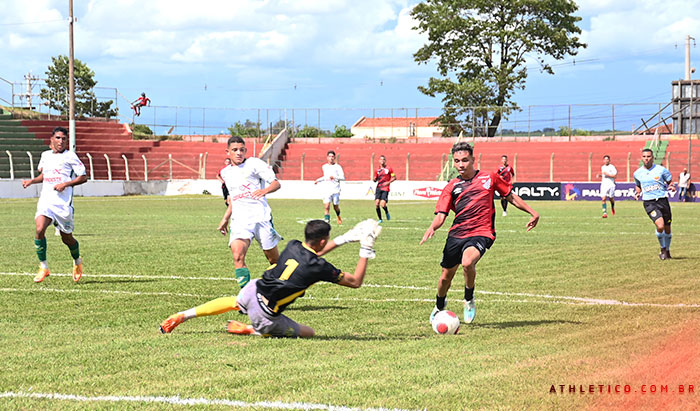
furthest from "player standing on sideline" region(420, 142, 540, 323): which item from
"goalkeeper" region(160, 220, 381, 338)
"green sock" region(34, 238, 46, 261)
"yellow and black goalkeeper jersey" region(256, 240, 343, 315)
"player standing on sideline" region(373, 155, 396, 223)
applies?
"player standing on sideline" region(373, 155, 396, 223)

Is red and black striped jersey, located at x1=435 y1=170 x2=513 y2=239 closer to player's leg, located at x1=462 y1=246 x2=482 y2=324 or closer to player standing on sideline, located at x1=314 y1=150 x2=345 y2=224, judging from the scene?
player's leg, located at x1=462 y1=246 x2=482 y2=324

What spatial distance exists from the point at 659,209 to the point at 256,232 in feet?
29.3

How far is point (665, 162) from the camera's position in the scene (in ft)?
156

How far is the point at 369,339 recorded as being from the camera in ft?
25.5

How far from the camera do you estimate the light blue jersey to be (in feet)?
52.7

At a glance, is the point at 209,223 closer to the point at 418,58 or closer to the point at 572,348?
the point at 572,348

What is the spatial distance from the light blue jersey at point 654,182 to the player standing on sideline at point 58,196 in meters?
10.3

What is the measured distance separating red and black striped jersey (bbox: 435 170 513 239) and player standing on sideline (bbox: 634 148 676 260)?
7646 mm

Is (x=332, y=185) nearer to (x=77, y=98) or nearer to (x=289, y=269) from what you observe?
(x=289, y=269)

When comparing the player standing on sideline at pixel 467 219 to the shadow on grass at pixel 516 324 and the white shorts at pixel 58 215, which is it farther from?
the white shorts at pixel 58 215

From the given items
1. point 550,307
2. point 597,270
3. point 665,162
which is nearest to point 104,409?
point 550,307

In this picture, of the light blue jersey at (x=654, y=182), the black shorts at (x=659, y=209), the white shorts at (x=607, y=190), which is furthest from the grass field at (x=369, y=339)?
the white shorts at (x=607, y=190)

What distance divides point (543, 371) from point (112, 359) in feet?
11.1
